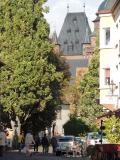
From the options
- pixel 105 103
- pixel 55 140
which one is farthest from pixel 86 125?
pixel 105 103

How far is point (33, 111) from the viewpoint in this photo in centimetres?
6462

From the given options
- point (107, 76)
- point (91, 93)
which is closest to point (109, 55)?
point (107, 76)

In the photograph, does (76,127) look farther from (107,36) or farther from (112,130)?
(112,130)

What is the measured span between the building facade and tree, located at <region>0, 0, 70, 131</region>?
17.0 metres

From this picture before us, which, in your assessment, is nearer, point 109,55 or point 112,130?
point 112,130

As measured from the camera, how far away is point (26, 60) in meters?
64.6

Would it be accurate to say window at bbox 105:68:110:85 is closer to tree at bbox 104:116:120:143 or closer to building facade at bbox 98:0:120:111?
building facade at bbox 98:0:120:111

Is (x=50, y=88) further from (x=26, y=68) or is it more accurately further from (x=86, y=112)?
(x=86, y=112)

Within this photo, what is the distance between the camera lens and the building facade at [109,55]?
1726 inches

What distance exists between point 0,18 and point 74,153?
22.1m

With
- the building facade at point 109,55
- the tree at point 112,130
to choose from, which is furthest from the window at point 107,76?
the tree at point 112,130

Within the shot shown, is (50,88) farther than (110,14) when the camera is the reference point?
Yes

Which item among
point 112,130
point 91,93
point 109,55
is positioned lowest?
point 112,130

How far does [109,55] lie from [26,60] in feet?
64.5
